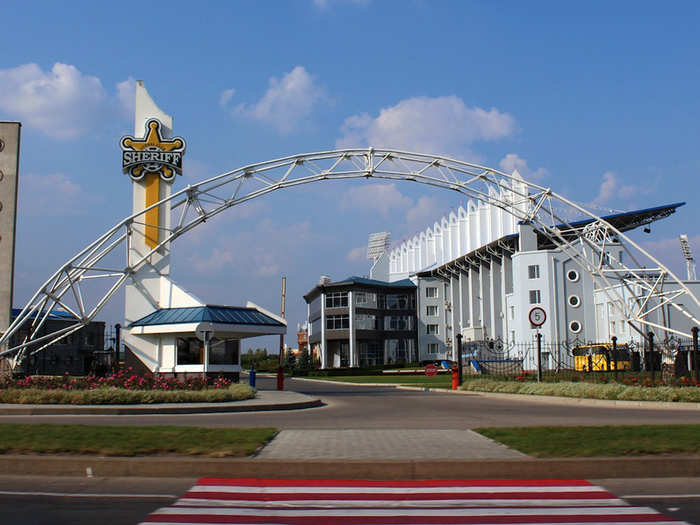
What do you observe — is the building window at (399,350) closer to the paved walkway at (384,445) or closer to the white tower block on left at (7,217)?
the white tower block on left at (7,217)

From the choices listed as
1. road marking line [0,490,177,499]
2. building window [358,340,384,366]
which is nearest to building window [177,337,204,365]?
road marking line [0,490,177,499]

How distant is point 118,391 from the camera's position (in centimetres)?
2203

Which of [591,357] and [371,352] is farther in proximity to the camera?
[371,352]

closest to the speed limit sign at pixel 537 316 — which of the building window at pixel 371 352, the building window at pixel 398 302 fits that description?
the building window at pixel 371 352

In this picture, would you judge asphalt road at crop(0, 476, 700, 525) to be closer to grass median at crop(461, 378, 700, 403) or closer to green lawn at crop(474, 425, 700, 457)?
green lawn at crop(474, 425, 700, 457)

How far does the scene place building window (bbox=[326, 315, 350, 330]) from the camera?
3595 inches

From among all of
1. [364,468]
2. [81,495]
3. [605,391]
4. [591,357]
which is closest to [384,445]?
[364,468]

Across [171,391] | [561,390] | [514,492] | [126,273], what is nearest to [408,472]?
[514,492]

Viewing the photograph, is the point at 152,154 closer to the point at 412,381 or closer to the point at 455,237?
the point at 412,381

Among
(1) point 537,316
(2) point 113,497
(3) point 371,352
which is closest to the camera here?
(2) point 113,497

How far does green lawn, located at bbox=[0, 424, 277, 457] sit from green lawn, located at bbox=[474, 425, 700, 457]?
13.8 ft

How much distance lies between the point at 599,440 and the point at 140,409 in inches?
550

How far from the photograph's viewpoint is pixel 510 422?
55.7 ft

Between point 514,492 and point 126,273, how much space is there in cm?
2497
